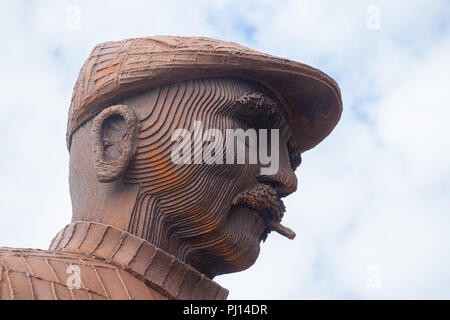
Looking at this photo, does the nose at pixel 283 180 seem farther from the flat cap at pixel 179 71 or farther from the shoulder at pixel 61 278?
the shoulder at pixel 61 278

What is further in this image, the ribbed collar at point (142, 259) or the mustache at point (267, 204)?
the mustache at point (267, 204)

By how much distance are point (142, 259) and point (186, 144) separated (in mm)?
806

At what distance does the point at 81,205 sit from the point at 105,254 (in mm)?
606

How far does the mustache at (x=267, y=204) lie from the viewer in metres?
5.39

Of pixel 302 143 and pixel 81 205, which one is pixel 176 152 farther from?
pixel 302 143

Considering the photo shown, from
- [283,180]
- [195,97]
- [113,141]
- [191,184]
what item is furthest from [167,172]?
[283,180]

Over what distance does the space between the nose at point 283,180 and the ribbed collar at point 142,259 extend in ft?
2.84

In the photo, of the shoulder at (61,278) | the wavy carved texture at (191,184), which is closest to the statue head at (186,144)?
the wavy carved texture at (191,184)

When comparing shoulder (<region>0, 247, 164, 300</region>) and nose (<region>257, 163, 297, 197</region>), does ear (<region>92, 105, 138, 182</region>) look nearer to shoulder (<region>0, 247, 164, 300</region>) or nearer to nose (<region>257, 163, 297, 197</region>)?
shoulder (<region>0, 247, 164, 300</region>)

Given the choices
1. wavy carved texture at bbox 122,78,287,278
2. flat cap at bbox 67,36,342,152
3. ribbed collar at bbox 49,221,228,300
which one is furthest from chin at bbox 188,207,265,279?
flat cap at bbox 67,36,342,152

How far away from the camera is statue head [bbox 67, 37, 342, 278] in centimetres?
513

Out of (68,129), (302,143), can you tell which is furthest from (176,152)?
(302,143)

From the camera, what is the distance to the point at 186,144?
5.12 metres

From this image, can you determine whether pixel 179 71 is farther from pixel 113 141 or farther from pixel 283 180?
pixel 283 180
